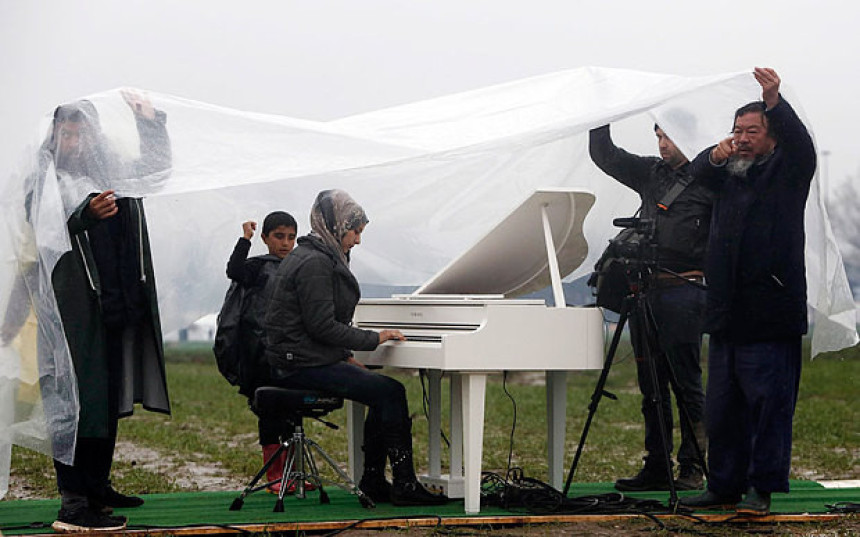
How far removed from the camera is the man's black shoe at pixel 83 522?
513 centimetres

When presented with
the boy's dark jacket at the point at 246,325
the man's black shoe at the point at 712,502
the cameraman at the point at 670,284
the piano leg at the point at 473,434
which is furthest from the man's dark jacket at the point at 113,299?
the man's black shoe at the point at 712,502

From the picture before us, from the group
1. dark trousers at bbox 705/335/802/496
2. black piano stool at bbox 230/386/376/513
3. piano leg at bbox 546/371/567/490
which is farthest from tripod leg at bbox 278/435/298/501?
dark trousers at bbox 705/335/802/496

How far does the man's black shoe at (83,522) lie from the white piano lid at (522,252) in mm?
1868

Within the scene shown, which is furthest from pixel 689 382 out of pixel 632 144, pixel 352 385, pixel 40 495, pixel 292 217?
pixel 40 495

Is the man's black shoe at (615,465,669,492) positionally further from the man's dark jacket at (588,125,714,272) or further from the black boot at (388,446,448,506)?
the black boot at (388,446,448,506)

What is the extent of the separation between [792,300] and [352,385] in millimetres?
1980

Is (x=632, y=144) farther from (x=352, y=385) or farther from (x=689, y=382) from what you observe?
(x=352, y=385)

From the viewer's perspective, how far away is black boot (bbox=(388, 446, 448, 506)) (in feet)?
19.0

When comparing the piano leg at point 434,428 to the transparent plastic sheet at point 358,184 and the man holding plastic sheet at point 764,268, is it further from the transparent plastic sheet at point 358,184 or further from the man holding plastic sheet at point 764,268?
the man holding plastic sheet at point 764,268

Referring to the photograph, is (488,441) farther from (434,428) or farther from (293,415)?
(293,415)

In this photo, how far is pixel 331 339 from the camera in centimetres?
571

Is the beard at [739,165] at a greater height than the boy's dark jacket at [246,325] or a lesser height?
greater

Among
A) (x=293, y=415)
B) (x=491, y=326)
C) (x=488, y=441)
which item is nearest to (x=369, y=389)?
(x=293, y=415)

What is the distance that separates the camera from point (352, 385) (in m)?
5.79
